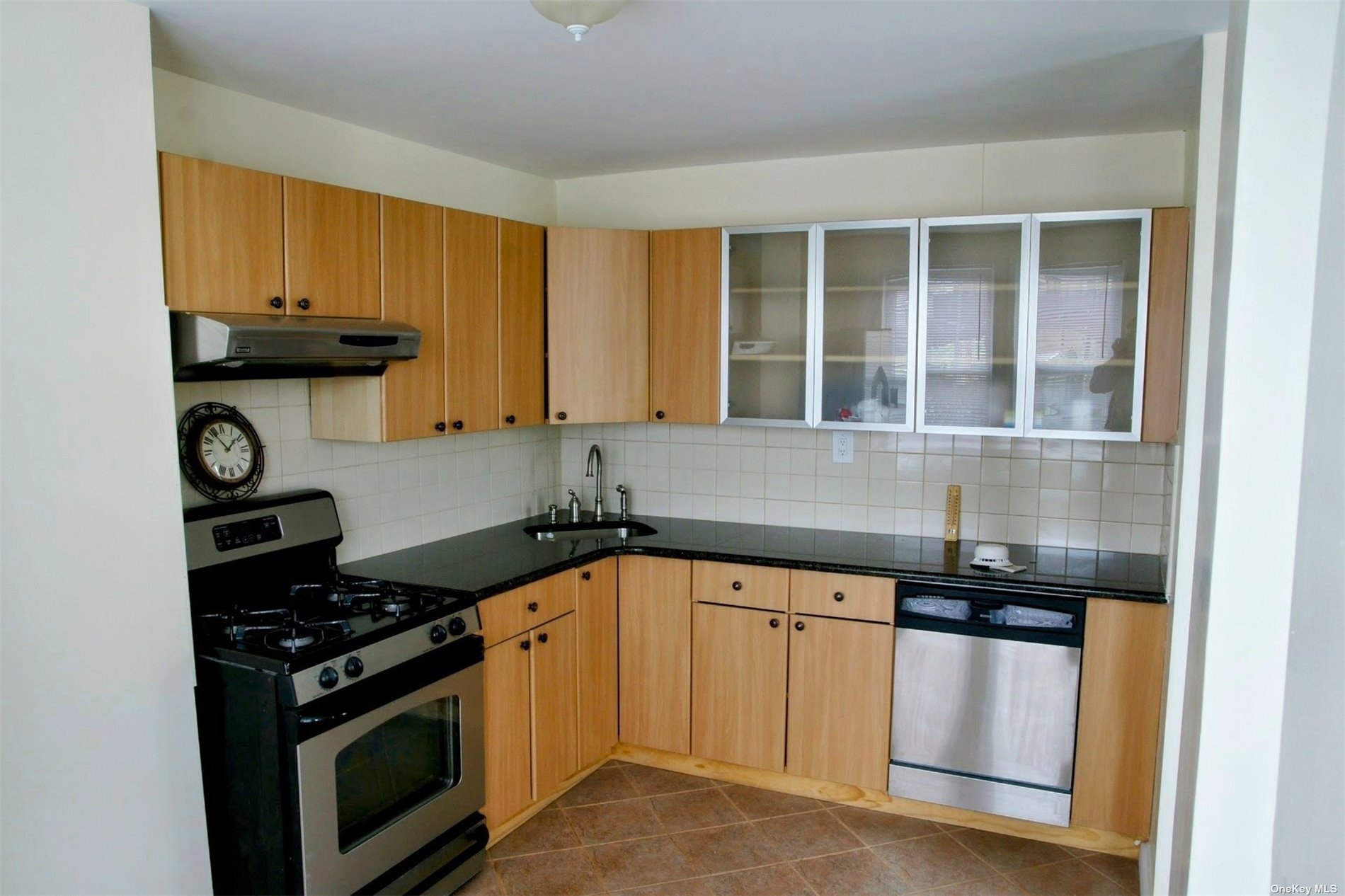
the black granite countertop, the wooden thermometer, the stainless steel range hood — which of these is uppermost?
the stainless steel range hood

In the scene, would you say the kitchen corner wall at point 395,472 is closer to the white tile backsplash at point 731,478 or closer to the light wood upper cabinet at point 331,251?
the white tile backsplash at point 731,478

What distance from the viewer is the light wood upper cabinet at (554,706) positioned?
3.09 metres

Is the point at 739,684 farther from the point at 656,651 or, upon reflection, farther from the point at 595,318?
the point at 595,318

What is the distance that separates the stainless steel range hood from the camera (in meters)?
2.24

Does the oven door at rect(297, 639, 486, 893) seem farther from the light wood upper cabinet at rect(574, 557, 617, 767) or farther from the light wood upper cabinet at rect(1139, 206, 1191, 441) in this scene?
the light wood upper cabinet at rect(1139, 206, 1191, 441)

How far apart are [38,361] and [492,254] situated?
1632 millimetres

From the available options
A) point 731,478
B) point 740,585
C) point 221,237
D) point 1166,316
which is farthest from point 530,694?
point 1166,316

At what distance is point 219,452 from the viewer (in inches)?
102

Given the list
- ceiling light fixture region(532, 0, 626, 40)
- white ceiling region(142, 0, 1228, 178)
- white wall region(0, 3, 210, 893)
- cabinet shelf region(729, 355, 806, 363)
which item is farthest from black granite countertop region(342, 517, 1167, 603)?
ceiling light fixture region(532, 0, 626, 40)

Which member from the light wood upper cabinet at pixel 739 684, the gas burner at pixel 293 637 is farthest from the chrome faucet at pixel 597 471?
the gas burner at pixel 293 637

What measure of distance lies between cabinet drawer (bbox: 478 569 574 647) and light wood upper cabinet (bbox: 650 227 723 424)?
0.88 meters

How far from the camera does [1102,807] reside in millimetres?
2922

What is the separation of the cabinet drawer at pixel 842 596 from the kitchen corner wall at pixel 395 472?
1401 mm

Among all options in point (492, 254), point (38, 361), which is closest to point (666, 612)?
point (492, 254)
